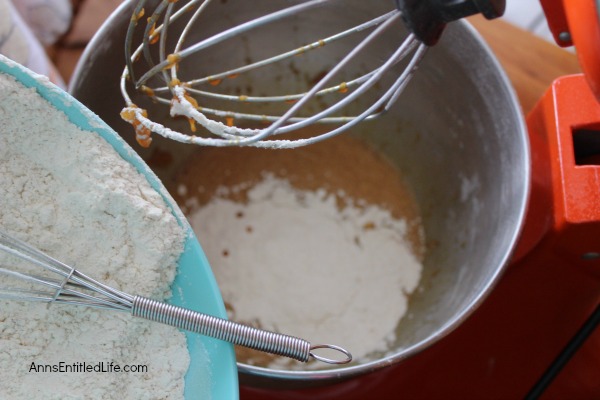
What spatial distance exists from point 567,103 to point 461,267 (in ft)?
0.59

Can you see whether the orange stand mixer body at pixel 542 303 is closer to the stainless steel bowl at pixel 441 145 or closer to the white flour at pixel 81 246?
the stainless steel bowl at pixel 441 145

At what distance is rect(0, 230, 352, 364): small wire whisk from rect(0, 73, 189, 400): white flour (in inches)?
0.5

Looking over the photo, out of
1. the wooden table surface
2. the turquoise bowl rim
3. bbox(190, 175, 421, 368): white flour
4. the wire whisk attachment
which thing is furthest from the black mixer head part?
the wooden table surface

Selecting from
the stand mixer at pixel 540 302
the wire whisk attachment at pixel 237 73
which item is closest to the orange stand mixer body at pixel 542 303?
the stand mixer at pixel 540 302

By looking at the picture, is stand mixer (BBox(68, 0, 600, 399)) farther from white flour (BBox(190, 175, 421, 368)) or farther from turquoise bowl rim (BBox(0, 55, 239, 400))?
turquoise bowl rim (BBox(0, 55, 239, 400))

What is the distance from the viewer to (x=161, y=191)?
40 cm

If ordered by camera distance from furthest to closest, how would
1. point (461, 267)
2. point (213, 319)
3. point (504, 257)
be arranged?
1. point (461, 267)
2. point (504, 257)
3. point (213, 319)

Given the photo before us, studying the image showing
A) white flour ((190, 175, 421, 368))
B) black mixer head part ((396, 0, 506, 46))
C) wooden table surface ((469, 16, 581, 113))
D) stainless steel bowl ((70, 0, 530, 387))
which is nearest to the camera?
black mixer head part ((396, 0, 506, 46))

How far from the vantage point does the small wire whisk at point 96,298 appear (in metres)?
0.36

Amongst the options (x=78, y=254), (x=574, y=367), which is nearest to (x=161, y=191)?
(x=78, y=254)

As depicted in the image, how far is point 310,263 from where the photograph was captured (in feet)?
2.16

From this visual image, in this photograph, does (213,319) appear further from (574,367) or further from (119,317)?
(574,367)

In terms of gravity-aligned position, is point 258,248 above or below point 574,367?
above

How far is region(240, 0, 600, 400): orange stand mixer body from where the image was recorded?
0.52 m
